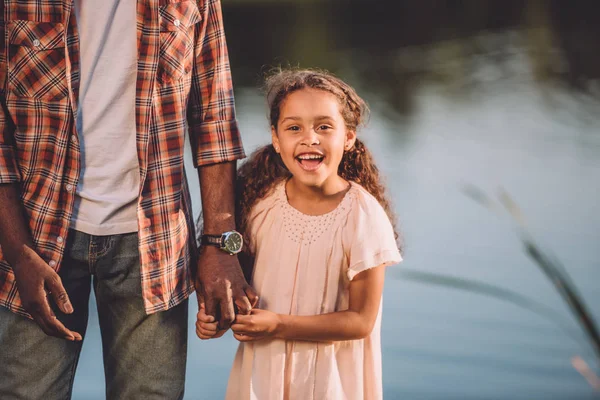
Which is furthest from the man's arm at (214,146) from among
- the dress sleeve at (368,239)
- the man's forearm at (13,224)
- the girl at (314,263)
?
the man's forearm at (13,224)

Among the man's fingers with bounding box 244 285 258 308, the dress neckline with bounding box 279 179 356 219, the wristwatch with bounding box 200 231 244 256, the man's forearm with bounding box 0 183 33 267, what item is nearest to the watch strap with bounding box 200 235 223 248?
the wristwatch with bounding box 200 231 244 256

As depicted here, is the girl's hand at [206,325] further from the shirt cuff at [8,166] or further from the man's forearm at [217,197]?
the shirt cuff at [8,166]

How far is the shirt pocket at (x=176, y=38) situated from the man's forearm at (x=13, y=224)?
0.35 m

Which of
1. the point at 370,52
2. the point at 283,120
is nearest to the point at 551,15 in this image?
the point at 370,52

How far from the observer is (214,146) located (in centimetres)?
200

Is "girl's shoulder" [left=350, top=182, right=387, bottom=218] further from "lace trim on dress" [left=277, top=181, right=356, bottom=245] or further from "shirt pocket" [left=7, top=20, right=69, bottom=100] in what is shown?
"shirt pocket" [left=7, top=20, right=69, bottom=100]

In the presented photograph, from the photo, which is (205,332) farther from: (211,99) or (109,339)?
(211,99)

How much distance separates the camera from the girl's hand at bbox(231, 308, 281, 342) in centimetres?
199

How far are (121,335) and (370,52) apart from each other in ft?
28.0

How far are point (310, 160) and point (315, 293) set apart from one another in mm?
275

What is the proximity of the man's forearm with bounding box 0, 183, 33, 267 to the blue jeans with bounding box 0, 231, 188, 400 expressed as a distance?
0.09m

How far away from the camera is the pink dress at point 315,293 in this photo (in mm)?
2090

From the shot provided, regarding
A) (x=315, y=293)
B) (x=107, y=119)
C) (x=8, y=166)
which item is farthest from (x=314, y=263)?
(x=8, y=166)

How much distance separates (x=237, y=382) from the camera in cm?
216
